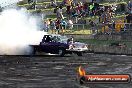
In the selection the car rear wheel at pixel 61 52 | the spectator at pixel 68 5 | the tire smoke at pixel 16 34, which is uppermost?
the spectator at pixel 68 5

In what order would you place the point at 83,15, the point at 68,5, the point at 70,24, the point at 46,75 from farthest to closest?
the point at 68,5, the point at 83,15, the point at 70,24, the point at 46,75

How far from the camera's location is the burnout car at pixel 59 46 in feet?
112

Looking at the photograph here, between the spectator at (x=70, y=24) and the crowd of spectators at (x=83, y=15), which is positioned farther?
the spectator at (x=70, y=24)

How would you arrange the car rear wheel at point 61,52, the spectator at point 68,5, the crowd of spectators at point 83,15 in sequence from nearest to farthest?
1. the car rear wheel at point 61,52
2. the crowd of spectators at point 83,15
3. the spectator at point 68,5

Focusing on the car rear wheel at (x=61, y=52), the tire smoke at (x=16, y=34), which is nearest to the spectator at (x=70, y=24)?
the tire smoke at (x=16, y=34)

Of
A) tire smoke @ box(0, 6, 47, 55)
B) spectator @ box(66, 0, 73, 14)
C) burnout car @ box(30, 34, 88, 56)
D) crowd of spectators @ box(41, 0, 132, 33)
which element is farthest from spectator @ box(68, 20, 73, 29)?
burnout car @ box(30, 34, 88, 56)

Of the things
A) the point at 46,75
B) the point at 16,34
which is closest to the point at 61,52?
the point at 16,34

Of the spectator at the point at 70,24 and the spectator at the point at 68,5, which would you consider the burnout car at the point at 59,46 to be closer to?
the spectator at the point at 70,24

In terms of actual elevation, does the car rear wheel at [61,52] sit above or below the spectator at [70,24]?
below

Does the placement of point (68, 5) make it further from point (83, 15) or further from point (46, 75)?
point (46, 75)

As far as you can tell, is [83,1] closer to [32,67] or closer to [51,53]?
[51,53]

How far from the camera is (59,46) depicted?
34406 millimetres

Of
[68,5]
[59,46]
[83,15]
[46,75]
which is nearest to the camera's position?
[46,75]

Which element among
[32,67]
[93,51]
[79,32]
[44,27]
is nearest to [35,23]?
[44,27]
